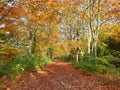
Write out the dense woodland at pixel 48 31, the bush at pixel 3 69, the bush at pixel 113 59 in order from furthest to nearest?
the bush at pixel 113 59
the dense woodland at pixel 48 31
the bush at pixel 3 69

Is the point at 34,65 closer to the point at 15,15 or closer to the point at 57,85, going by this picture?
the point at 15,15

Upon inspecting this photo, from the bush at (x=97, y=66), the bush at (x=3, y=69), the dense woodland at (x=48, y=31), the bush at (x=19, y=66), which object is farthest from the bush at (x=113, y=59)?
the bush at (x=3, y=69)

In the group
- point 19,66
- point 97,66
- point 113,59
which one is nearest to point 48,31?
point 113,59

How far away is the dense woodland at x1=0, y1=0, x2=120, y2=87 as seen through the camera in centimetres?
1419

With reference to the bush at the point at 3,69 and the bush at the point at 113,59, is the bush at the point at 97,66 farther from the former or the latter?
the bush at the point at 3,69

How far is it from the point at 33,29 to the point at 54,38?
39.6 ft

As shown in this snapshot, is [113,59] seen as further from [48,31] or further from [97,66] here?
[48,31]

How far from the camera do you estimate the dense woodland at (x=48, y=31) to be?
14188mm

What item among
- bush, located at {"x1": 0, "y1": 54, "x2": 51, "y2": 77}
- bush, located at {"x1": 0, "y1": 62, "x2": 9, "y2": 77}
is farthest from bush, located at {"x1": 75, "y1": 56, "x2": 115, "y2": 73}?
bush, located at {"x1": 0, "y1": 62, "x2": 9, "y2": 77}

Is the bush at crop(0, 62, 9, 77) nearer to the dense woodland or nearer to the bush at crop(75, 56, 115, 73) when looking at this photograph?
the dense woodland

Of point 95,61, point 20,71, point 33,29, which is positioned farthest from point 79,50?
point 20,71

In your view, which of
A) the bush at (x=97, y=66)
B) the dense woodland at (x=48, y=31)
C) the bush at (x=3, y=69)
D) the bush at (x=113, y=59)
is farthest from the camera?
the bush at (x=113, y=59)

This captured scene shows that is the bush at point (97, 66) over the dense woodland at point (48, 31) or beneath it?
beneath

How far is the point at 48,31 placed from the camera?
3019 cm
